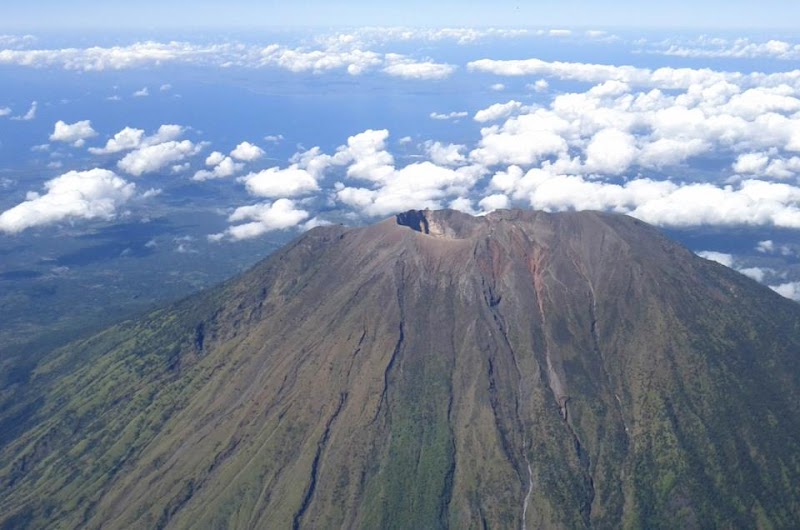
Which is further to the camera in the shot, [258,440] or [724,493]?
[258,440]

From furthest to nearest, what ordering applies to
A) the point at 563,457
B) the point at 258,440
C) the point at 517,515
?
the point at 258,440 < the point at 563,457 < the point at 517,515

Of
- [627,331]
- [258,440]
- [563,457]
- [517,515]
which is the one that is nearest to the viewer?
[517,515]

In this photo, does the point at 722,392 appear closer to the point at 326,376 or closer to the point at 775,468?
the point at 775,468

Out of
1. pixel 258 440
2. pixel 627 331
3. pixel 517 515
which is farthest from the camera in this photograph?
pixel 627 331

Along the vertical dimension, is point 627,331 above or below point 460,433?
above

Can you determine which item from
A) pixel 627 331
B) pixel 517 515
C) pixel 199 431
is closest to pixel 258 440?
pixel 199 431

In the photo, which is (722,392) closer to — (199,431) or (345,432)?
(345,432)

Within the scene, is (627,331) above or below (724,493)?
above

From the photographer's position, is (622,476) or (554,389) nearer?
(622,476)

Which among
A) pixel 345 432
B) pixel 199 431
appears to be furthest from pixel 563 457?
pixel 199 431
